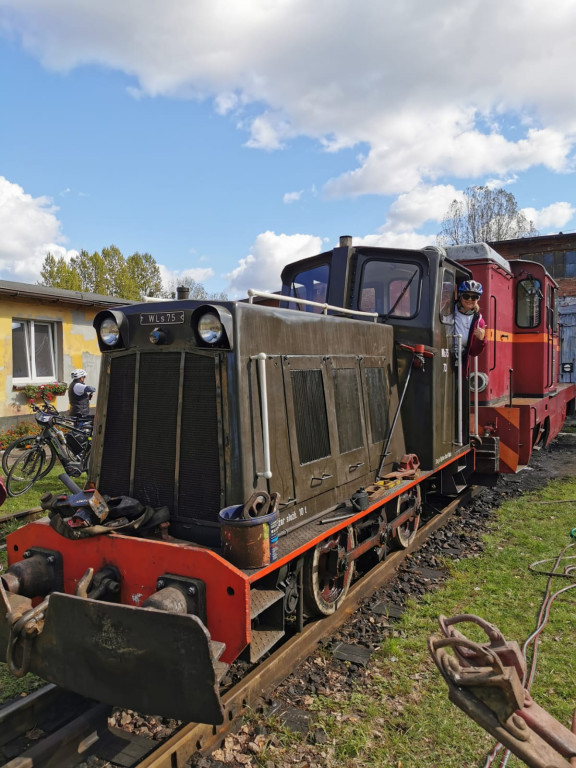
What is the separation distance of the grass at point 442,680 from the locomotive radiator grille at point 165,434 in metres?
1.51

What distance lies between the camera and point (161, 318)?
3.79 metres

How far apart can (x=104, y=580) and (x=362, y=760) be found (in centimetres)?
174

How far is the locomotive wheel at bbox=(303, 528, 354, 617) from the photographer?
4.02 m

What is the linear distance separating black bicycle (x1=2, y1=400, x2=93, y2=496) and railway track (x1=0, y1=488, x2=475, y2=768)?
238 inches

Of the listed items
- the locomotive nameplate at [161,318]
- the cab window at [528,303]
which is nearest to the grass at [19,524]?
the locomotive nameplate at [161,318]

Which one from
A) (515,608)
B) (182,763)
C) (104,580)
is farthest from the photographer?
(515,608)

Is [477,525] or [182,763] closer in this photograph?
[182,763]

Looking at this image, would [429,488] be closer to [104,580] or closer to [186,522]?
[186,522]

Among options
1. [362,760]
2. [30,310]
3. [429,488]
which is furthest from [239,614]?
[30,310]

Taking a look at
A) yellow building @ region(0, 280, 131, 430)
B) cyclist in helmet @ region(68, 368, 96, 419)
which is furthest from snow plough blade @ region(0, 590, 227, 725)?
yellow building @ region(0, 280, 131, 430)

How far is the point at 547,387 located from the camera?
1083 centimetres

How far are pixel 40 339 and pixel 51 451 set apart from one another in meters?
5.56

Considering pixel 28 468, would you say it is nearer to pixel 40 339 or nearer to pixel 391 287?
pixel 40 339

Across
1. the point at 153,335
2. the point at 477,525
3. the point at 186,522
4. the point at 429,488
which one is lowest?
the point at 477,525
